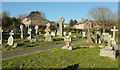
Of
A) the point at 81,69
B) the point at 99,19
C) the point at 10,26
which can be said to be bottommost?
the point at 81,69

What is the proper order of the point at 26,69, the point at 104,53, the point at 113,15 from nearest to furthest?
the point at 26,69
the point at 104,53
the point at 113,15

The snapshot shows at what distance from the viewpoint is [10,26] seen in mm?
34469

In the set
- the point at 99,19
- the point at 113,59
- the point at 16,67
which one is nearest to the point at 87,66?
the point at 113,59

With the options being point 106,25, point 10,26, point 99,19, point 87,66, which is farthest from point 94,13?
point 87,66

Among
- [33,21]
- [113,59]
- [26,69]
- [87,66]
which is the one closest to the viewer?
[26,69]

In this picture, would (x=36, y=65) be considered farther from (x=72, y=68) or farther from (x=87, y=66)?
(x=87, y=66)

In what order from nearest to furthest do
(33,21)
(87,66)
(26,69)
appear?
(26,69), (87,66), (33,21)

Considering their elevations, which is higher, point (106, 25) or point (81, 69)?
point (106, 25)

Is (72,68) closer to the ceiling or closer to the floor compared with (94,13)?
closer to the floor

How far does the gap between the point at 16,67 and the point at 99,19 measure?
3662cm

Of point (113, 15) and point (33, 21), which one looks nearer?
point (113, 15)

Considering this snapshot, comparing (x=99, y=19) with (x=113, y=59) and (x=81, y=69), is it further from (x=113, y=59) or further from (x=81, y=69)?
(x=81, y=69)

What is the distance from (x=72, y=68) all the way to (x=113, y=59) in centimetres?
338

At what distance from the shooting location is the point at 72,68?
6.77 metres
